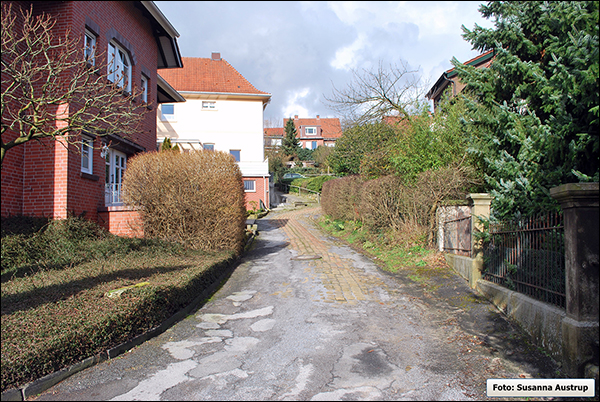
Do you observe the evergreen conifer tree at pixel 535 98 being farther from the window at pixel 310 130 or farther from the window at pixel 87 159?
the window at pixel 310 130

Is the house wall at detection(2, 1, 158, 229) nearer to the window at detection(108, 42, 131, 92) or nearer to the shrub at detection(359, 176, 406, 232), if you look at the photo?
the window at detection(108, 42, 131, 92)

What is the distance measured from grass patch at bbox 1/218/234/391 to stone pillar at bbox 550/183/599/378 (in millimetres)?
5217

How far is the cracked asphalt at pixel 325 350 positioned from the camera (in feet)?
13.7

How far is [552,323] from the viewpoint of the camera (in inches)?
192

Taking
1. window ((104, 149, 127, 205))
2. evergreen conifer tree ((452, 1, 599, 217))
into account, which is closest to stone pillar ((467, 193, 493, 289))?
evergreen conifer tree ((452, 1, 599, 217))

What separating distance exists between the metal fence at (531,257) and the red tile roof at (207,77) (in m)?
25.6

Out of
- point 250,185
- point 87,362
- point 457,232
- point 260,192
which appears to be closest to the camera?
point 87,362

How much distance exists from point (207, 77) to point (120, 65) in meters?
18.5

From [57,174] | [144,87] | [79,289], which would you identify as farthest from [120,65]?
[79,289]

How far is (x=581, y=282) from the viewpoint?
447cm

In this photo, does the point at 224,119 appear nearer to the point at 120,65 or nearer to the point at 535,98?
the point at 120,65

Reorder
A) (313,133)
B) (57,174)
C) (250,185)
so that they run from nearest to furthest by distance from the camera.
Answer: (57,174), (250,185), (313,133)

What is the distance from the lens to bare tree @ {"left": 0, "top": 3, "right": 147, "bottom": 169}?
588 cm

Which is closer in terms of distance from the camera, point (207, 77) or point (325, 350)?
point (325, 350)
